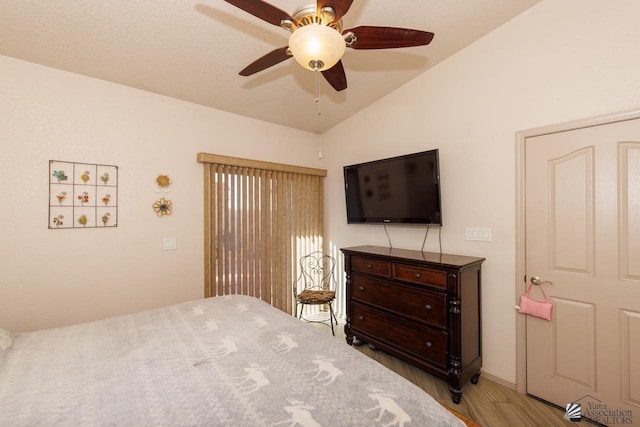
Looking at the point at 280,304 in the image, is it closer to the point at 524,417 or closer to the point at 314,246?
the point at 314,246

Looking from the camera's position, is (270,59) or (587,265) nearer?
(270,59)

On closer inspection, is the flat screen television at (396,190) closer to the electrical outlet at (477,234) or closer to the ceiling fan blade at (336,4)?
the electrical outlet at (477,234)

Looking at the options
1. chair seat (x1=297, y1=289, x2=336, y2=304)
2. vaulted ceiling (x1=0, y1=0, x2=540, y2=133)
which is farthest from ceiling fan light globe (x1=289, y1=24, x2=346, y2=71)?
chair seat (x1=297, y1=289, x2=336, y2=304)

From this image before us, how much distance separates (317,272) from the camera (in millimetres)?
4051

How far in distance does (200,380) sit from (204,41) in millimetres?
2280

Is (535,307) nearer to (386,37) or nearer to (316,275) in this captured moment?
(386,37)

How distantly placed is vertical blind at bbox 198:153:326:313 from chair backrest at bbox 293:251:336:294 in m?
0.12

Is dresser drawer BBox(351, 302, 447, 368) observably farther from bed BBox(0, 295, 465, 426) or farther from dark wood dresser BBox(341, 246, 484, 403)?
bed BBox(0, 295, 465, 426)

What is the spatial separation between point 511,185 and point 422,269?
0.99m

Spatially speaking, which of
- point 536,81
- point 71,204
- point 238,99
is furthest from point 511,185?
point 71,204

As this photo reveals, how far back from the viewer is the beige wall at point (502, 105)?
1.90m

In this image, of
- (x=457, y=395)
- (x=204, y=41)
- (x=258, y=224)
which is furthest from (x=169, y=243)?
(x=457, y=395)

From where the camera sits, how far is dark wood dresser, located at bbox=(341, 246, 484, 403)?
218 centimetres

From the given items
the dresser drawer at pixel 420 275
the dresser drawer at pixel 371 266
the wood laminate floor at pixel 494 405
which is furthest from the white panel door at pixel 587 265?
the dresser drawer at pixel 371 266
